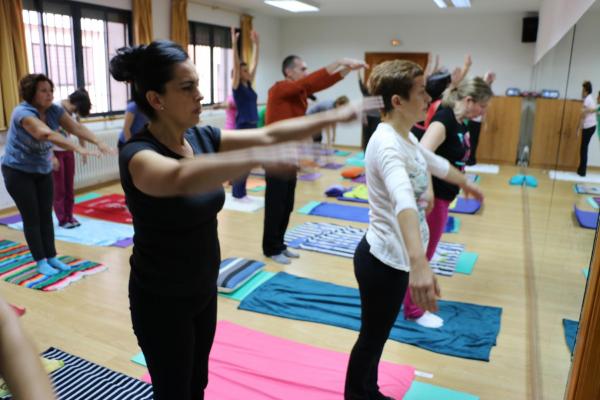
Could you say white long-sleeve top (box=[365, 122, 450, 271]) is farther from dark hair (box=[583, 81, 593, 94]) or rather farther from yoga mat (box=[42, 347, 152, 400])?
yoga mat (box=[42, 347, 152, 400])

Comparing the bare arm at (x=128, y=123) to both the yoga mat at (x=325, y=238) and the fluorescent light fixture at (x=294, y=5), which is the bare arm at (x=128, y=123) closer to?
the yoga mat at (x=325, y=238)

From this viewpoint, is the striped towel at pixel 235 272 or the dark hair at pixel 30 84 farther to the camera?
the striped towel at pixel 235 272

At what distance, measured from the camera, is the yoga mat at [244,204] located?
18.5ft

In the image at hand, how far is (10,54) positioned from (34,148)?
266 cm

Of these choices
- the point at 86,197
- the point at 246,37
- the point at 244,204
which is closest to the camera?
the point at 244,204

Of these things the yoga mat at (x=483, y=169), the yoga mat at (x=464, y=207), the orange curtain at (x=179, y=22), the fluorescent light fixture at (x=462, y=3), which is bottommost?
the yoga mat at (x=464, y=207)

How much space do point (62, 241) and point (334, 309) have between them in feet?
8.82

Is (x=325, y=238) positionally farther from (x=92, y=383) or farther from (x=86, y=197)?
(x=86, y=197)

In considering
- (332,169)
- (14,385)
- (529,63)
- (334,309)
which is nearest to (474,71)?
(529,63)

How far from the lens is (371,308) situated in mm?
1836

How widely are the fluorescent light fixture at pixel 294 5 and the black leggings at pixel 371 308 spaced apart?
6.91 meters

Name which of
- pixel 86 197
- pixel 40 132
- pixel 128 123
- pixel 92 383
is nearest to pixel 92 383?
pixel 92 383

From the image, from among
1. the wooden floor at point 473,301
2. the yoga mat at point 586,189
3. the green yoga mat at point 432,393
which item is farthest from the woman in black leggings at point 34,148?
the yoga mat at point 586,189

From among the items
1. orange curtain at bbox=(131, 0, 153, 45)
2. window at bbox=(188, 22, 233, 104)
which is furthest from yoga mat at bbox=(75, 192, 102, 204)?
window at bbox=(188, 22, 233, 104)
